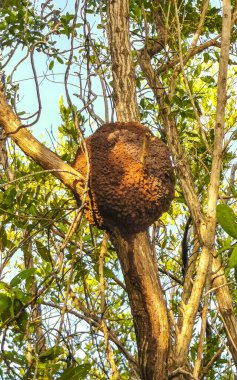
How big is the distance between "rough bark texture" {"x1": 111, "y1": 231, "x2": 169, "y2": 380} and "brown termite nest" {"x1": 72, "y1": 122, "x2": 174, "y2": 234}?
0.26ft

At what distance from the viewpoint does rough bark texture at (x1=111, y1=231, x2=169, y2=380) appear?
2.13m

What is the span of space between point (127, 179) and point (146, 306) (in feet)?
1.45

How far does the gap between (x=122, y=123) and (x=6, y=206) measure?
75cm

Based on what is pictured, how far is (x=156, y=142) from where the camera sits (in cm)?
232

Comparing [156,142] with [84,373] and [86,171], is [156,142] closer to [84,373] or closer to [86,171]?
[86,171]

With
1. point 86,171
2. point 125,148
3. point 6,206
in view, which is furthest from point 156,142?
point 6,206

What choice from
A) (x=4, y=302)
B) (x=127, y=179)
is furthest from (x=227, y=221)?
(x=4, y=302)

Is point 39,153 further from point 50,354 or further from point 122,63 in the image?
point 50,354

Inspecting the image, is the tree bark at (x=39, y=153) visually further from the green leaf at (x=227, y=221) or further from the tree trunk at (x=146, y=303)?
the green leaf at (x=227, y=221)

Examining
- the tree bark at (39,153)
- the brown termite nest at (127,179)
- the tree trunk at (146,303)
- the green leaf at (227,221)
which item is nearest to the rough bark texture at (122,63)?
the brown termite nest at (127,179)

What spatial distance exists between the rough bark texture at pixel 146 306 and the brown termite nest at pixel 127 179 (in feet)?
0.26

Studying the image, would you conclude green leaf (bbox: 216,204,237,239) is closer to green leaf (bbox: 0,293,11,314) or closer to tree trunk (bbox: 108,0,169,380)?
tree trunk (bbox: 108,0,169,380)

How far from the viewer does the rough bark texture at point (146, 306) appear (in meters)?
2.13

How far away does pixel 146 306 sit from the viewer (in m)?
2.17
